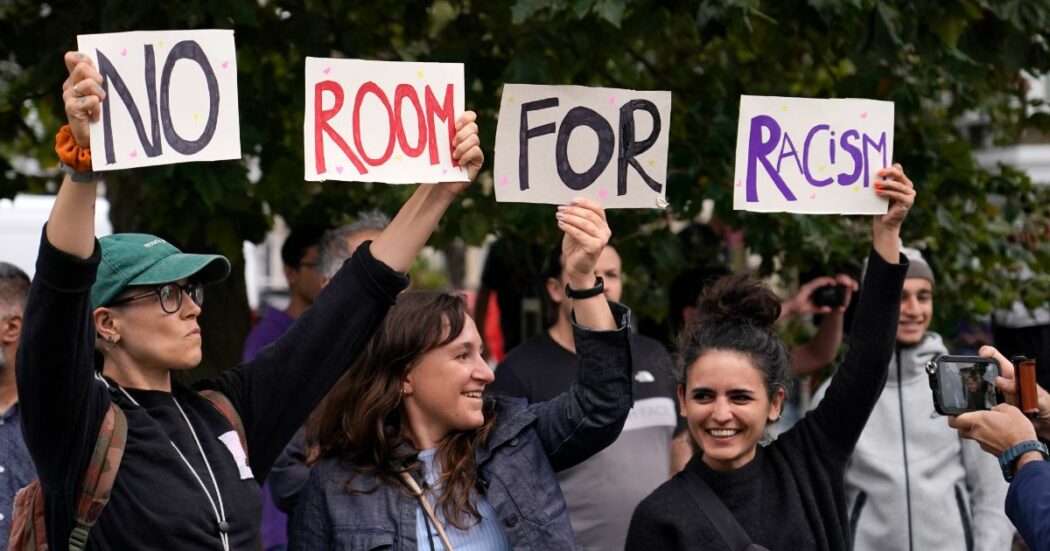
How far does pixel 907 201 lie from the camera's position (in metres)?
3.60

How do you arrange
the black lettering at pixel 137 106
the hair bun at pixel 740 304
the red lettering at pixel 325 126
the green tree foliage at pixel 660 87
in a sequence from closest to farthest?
1. the black lettering at pixel 137 106
2. the red lettering at pixel 325 126
3. the hair bun at pixel 740 304
4. the green tree foliage at pixel 660 87

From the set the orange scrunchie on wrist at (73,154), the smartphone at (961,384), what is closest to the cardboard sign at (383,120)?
the orange scrunchie on wrist at (73,154)

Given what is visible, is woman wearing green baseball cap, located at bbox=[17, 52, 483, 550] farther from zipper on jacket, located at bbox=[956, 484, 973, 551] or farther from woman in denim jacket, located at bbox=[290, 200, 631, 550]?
zipper on jacket, located at bbox=[956, 484, 973, 551]

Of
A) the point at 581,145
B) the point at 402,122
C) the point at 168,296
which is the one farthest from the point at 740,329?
the point at 168,296

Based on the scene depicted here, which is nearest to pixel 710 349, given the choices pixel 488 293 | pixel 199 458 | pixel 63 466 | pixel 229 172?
pixel 199 458

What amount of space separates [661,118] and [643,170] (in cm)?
14

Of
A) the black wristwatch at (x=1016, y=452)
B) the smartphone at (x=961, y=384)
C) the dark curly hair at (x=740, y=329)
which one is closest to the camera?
the black wristwatch at (x=1016, y=452)

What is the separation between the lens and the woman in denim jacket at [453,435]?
11.1 feet

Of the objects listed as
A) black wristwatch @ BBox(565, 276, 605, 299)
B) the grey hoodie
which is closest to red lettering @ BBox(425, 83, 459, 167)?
black wristwatch @ BBox(565, 276, 605, 299)

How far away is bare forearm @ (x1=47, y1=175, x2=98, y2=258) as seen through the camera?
265 cm

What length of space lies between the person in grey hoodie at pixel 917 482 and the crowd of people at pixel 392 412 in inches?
5.1

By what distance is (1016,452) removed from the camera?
121 inches

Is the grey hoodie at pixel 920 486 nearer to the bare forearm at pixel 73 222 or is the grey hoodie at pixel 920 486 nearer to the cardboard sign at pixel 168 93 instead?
the cardboard sign at pixel 168 93

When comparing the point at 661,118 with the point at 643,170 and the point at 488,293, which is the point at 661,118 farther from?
the point at 488,293
